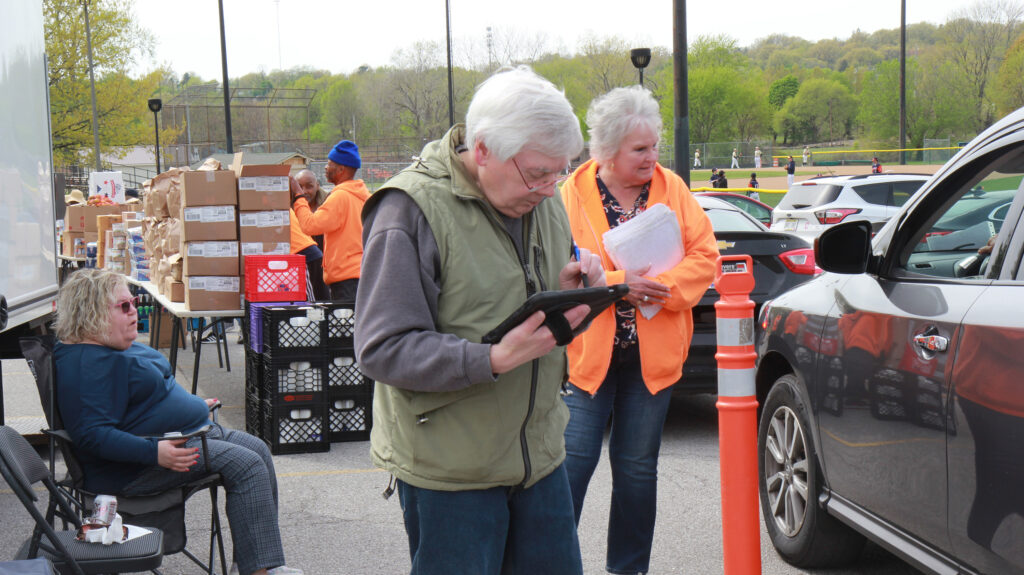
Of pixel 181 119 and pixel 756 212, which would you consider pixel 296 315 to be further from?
pixel 181 119

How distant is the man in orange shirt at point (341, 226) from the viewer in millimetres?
7719

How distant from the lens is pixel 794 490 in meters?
4.25

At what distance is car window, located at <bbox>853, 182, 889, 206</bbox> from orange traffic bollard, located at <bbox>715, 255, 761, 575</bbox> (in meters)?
16.2

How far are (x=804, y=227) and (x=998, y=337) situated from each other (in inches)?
631

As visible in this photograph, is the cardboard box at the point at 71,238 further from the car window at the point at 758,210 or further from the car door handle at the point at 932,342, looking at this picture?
the car door handle at the point at 932,342

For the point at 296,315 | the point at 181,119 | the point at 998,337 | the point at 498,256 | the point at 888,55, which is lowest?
the point at 296,315

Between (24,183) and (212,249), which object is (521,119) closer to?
(24,183)

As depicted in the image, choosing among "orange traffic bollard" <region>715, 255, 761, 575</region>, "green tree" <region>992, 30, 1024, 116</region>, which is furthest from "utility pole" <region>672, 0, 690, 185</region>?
"green tree" <region>992, 30, 1024, 116</region>

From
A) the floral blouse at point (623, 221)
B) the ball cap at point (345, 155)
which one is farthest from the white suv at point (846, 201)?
the floral blouse at point (623, 221)

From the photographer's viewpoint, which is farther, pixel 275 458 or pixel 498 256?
pixel 275 458

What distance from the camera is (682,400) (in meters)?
7.93

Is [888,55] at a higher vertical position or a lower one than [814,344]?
higher

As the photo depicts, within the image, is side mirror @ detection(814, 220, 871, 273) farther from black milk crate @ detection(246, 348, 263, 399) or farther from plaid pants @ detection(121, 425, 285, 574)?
black milk crate @ detection(246, 348, 263, 399)

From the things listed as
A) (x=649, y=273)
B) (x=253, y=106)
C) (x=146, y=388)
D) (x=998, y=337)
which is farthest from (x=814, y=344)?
(x=253, y=106)
